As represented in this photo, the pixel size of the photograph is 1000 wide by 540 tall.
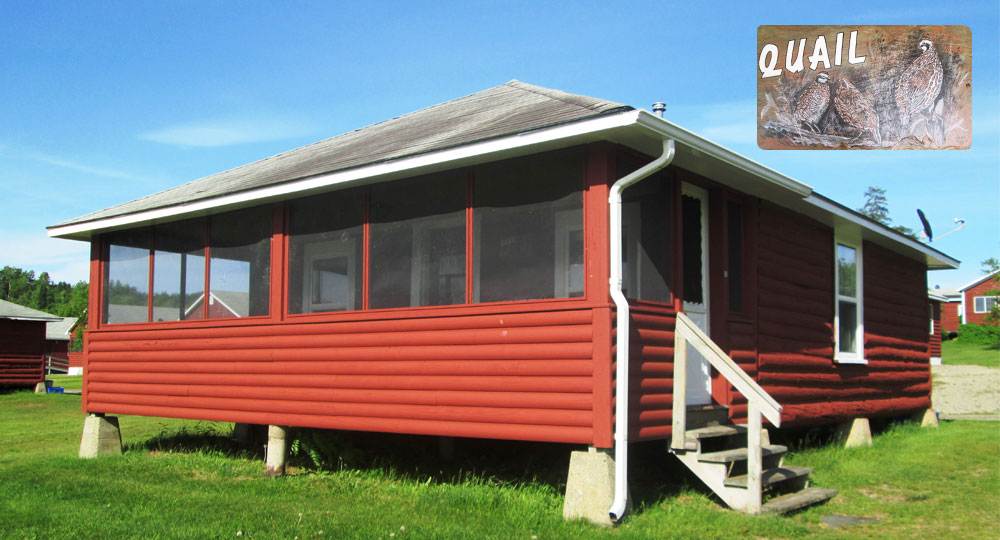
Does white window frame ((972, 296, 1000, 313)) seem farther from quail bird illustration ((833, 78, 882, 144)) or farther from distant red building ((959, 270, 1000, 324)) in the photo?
quail bird illustration ((833, 78, 882, 144))

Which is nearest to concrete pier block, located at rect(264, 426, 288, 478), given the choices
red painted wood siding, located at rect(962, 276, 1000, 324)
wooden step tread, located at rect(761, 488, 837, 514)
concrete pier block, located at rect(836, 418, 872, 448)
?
wooden step tread, located at rect(761, 488, 837, 514)

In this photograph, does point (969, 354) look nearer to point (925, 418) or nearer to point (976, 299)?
point (976, 299)

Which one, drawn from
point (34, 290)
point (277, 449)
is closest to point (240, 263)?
point (277, 449)

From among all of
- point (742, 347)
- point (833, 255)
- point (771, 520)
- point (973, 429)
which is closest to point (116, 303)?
point (742, 347)

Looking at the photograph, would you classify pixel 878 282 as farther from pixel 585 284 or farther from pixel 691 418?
pixel 585 284

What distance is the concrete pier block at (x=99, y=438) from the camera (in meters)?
11.7

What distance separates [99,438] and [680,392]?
8.19 meters

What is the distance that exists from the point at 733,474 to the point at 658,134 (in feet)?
10.2

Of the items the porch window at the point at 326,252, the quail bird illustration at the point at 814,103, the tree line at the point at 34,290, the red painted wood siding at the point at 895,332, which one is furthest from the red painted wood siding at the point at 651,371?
the tree line at the point at 34,290

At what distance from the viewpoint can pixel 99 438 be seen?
11.7 metres

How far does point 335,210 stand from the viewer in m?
9.41

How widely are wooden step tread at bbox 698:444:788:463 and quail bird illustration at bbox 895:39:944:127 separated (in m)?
3.61

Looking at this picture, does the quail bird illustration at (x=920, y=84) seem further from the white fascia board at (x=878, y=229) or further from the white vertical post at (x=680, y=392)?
the white vertical post at (x=680, y=392)

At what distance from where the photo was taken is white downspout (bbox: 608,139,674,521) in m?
6.84
